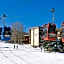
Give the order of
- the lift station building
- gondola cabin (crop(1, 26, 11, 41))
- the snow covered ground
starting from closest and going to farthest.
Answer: gondola cabin (crop(1, 26, 11, 41)), the snow covered ground, the lift station building

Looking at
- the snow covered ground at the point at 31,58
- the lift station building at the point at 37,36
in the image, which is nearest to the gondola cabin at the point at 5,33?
the snow covered ground at the point at 31,58

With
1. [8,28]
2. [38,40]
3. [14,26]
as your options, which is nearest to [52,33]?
[8,28]

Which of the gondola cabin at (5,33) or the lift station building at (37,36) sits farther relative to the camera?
the lift station building at (37,36)

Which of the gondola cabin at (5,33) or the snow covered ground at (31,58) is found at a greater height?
the gondola cabin at (5,33)

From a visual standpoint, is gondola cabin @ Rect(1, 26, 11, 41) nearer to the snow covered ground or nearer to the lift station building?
the snow covered ground

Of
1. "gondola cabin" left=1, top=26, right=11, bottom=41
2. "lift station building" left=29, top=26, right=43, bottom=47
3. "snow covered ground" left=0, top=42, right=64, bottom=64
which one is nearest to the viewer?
"gondola cabin" left=1, top=26, right=11, bottom=41

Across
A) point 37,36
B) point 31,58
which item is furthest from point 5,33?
point 37,36

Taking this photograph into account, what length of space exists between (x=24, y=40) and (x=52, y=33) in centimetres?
5467

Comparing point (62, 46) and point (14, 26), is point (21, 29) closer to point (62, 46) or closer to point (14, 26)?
point (14, 26)

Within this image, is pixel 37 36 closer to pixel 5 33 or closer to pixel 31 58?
pixel 31 58

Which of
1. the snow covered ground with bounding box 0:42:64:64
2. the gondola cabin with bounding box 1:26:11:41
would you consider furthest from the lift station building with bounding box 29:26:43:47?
the gondola cabin with bounding box 1:26:11:41

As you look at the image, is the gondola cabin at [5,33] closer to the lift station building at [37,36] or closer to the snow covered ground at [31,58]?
the snow covered ground at [31,58]

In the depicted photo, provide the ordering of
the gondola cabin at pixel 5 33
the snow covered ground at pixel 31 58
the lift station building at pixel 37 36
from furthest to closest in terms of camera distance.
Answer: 1. the lift station building at pixel 37 36
2. the snow covered ground at pixel 31 58
3. the gondola cabin at pixel 5 33

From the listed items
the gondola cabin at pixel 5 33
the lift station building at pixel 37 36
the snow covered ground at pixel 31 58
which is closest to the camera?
the gondola cabin at pixel 5 33
